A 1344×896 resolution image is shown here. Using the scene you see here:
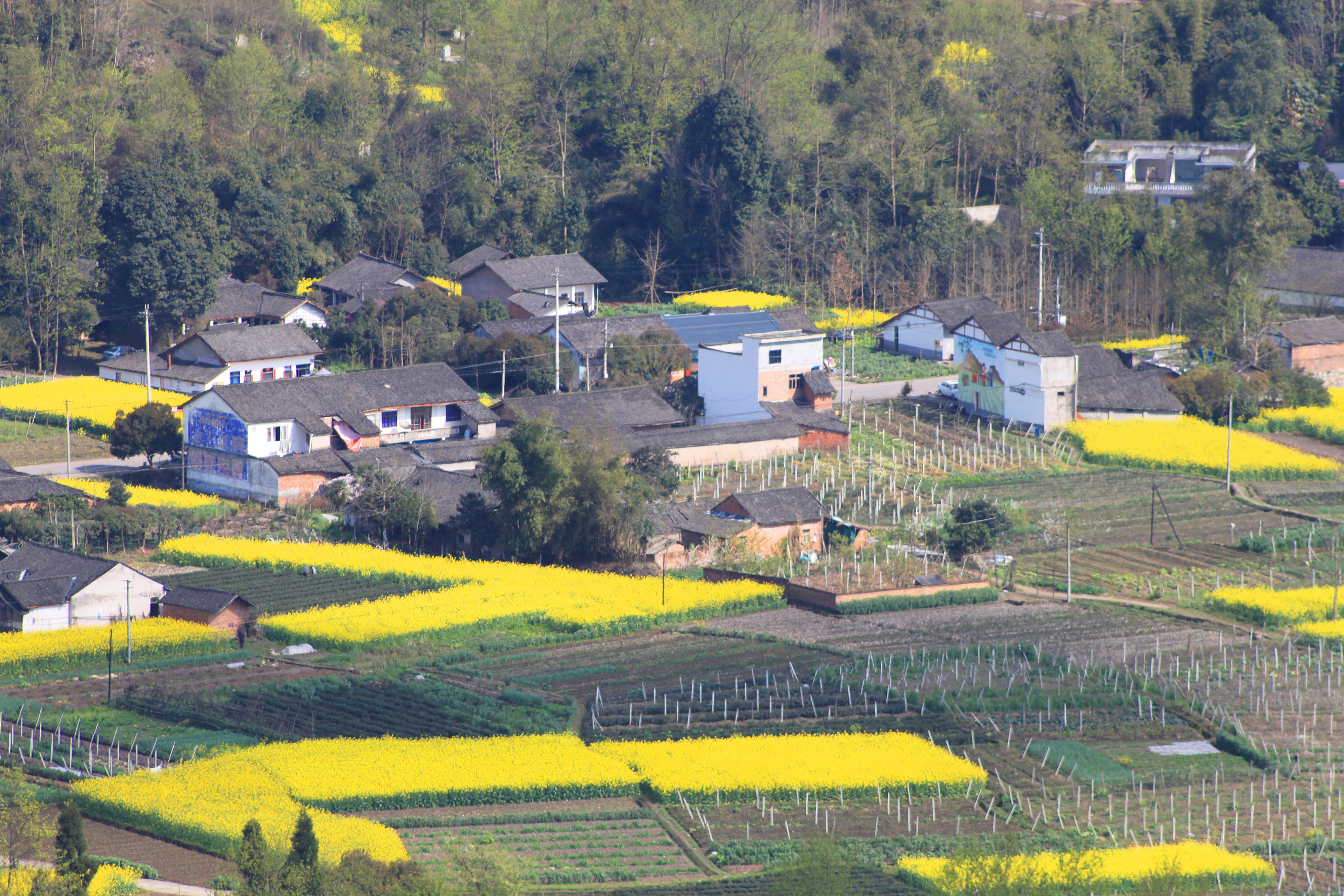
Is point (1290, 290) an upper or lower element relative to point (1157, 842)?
upper

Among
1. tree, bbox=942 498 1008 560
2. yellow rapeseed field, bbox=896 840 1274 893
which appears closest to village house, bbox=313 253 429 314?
tree, bbox=942 498 1008 560

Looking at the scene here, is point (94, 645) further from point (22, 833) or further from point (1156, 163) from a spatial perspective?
point (1156, 163)

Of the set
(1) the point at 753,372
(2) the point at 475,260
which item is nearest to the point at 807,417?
(1) the point at 753,372

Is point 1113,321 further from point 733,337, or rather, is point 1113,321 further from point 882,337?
point 733,337

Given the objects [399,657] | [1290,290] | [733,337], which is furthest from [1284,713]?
[1290,290]

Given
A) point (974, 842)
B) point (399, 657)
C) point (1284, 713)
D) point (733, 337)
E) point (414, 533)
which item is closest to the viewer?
point (974, 842)

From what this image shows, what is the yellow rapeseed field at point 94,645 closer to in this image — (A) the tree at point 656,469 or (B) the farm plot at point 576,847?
(B) the farm plot at point 576,847
